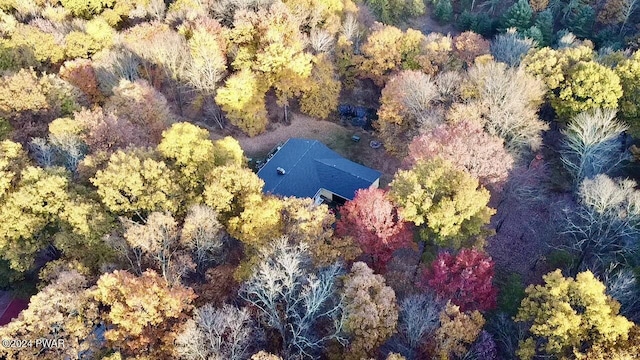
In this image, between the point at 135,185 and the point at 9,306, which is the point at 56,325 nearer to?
the point at 135,185

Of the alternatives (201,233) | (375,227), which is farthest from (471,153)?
(201,233)

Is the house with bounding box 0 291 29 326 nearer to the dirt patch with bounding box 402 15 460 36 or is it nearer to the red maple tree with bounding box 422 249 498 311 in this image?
the red maple tree with bounding box 422 249 498 311

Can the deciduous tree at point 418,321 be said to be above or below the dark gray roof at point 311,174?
above

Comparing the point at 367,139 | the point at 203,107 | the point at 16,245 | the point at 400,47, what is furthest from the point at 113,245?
the point at 400,47

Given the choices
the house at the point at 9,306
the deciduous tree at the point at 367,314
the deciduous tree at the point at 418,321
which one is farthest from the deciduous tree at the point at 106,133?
the deciduous tree at the point at 418,321

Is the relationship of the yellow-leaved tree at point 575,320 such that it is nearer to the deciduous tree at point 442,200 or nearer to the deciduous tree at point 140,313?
the deciduous tree at point 442,200
